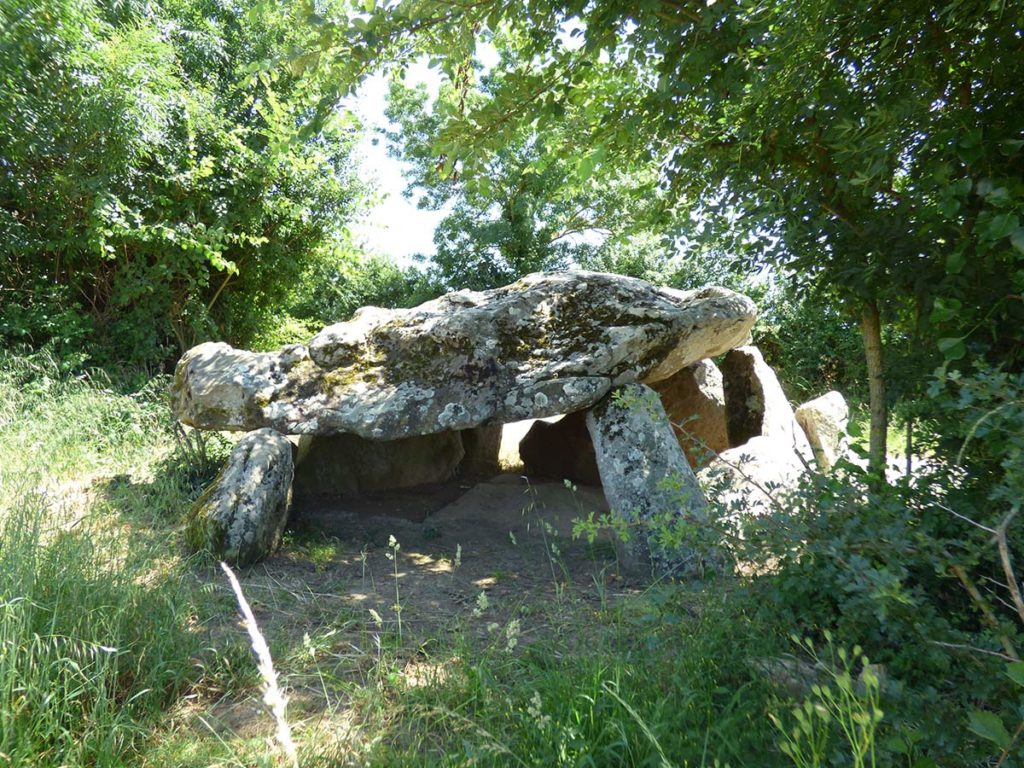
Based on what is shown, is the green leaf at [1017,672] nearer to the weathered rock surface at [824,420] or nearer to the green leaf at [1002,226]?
the green leaf at [1002,226]

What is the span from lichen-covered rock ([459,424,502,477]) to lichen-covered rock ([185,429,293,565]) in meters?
2.23

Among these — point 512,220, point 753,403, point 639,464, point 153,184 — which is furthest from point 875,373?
point 512,220

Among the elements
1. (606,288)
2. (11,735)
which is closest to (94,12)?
(606,288)

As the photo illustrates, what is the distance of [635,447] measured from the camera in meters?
5.09

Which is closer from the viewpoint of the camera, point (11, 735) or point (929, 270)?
point (11, 735)

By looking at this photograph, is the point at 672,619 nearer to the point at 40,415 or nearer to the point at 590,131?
the point at 590,131

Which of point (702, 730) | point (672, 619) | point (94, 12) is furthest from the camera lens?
point (94, 12)

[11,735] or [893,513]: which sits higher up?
[893,513]

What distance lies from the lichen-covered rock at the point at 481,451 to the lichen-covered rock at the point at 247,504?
7.31 feet

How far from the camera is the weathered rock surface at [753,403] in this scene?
6.71 m

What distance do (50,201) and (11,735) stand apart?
882 cm

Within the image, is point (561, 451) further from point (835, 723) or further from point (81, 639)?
point (835, 723)

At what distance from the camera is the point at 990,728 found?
1511 millimetres

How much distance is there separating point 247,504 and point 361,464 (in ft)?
5.79
